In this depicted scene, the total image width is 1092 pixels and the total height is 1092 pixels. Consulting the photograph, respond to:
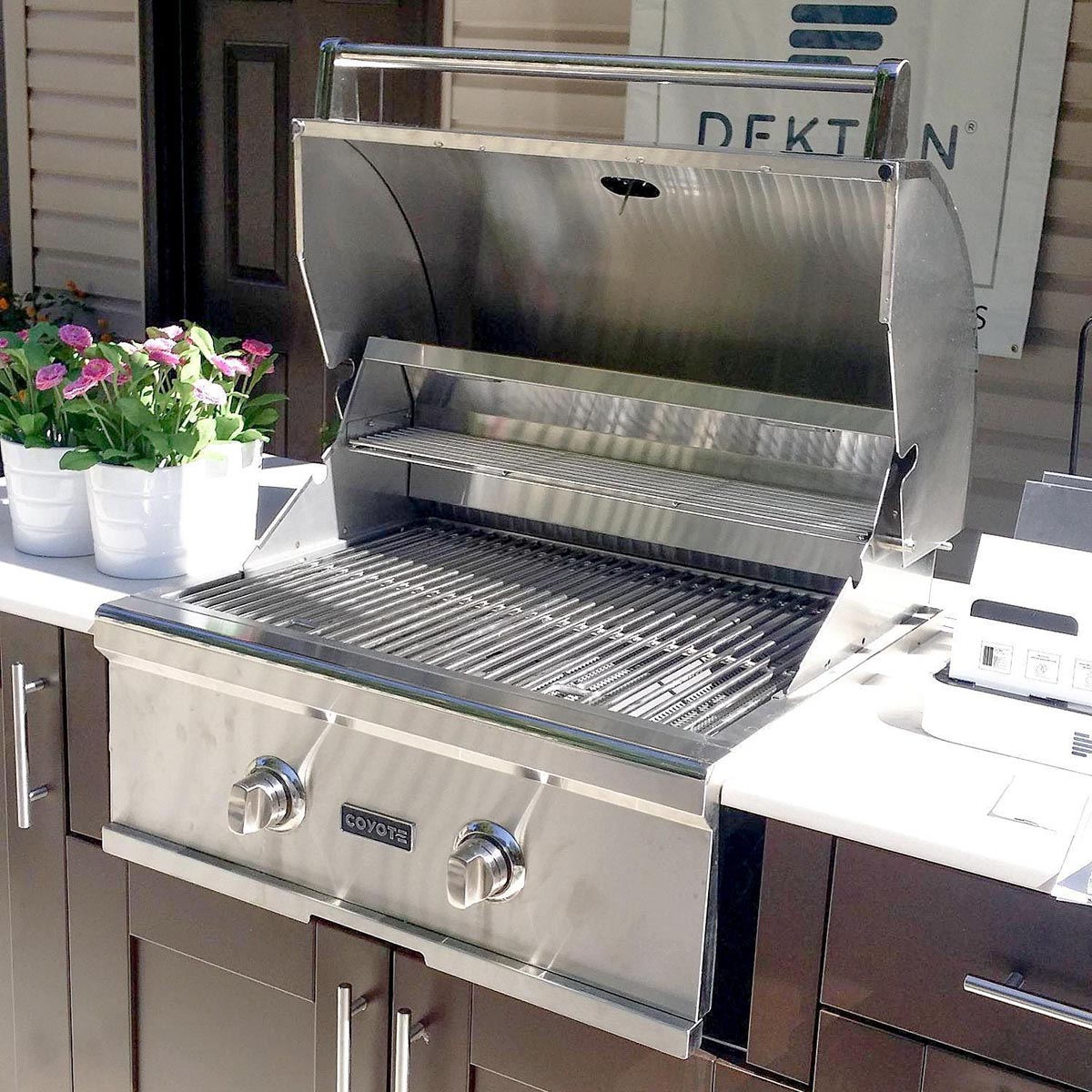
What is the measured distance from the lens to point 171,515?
72.5 inches

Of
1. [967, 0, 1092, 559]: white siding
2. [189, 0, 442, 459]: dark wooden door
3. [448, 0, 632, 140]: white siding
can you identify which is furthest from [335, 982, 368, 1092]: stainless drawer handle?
[189, 0, 442, 459]: dark wooden door

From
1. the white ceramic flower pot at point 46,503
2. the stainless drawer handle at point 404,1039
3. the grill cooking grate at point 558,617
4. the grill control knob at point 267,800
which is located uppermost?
the white ceramic flower pot at point 46,503

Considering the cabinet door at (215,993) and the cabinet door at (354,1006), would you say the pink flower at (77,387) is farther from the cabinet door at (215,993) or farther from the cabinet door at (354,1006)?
the cabinet door at (354,1006)

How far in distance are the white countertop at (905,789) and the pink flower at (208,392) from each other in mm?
851

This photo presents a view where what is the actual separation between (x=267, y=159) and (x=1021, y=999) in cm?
344

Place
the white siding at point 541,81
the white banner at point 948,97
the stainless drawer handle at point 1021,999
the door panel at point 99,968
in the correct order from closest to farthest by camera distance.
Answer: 1. the stainless drawer handle at point 1021,999
2. the door panel at point 99,968
3. the white banner at point 948,97
4. the white siding at point 541,81

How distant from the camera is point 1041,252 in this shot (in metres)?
2.98

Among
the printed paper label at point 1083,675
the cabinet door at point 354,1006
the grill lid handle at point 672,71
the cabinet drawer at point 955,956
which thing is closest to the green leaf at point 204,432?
the grill lid handle at point 672,71

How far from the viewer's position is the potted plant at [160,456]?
5.93ft

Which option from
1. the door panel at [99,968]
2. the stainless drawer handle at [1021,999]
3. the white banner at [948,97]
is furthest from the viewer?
the white banner at [948,97]

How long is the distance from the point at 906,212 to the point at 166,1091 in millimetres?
1447

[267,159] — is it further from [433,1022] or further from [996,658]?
[996,658]

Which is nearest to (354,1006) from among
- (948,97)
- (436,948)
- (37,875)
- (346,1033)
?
(346,1033)

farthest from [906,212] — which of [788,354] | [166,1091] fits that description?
[166,1091]
